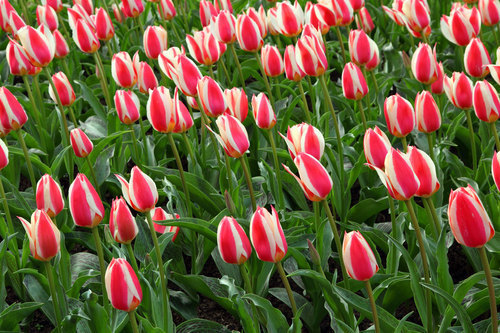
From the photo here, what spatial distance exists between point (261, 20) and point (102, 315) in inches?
67.8

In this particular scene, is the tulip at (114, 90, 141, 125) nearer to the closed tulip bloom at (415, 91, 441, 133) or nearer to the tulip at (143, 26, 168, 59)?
the tulip at (143, 26, 168, 59)

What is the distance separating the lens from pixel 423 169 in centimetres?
167

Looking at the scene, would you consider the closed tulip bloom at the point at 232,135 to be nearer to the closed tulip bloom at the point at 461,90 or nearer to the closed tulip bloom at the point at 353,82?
the closed tulip bloom at the point at 353,82

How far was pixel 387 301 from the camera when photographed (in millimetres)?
2201

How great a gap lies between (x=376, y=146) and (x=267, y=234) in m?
0.41

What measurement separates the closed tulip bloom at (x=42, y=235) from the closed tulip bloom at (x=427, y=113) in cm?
112

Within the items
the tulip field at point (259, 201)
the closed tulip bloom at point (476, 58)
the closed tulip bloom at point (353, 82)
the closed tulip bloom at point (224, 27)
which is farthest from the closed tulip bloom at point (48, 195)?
the closed tulip bloom at point (476, 58)

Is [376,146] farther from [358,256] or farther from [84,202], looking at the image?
[84,202]

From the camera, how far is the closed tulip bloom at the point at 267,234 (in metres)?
1.67

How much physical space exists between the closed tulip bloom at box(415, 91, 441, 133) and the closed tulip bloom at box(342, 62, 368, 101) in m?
0.39

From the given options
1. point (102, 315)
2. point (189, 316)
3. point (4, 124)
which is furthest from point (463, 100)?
point (4, 124)

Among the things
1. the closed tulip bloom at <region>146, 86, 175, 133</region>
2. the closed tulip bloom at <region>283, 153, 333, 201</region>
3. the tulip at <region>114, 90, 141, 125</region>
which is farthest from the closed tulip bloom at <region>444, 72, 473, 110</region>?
the tulip at <region>114, 90, 141, 125</region>

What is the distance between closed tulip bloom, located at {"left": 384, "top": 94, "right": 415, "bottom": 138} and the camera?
84.5 inches

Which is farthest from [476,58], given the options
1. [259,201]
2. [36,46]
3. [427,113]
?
[36,46]
